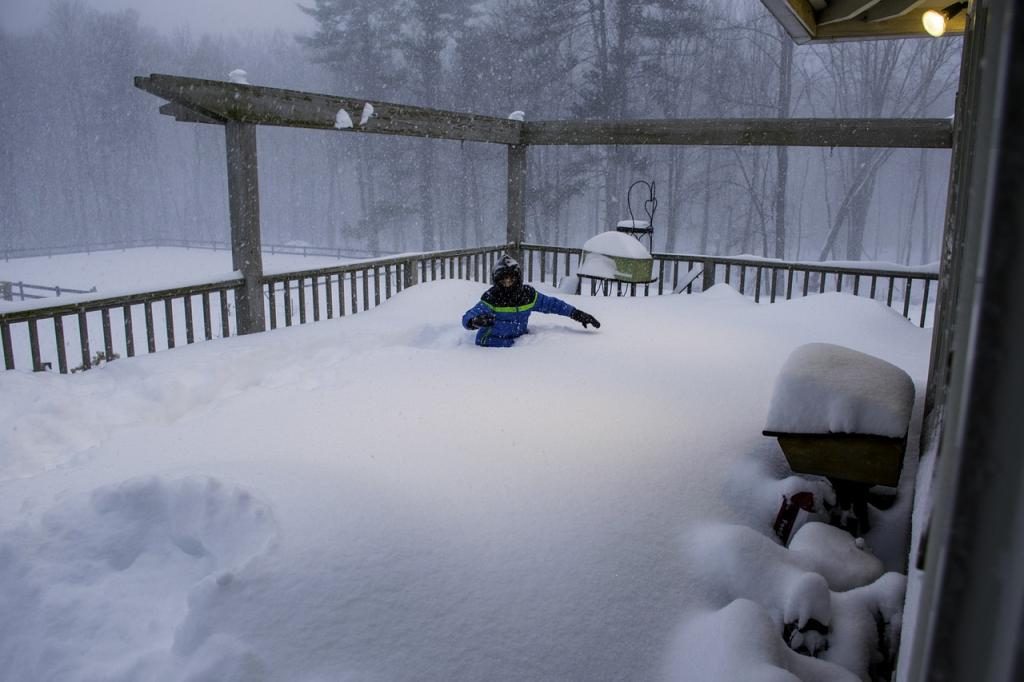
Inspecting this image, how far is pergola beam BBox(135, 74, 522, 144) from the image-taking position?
19.8 ft

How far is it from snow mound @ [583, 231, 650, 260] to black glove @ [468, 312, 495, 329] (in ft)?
11.3

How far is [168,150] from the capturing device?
4412cm

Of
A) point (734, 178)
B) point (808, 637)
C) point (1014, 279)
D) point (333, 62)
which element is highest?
point (333, 62)

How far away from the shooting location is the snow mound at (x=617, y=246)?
29.6 feet

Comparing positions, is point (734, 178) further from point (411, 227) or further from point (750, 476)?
point (750, 476)

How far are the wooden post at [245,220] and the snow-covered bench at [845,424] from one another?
17.6 ft

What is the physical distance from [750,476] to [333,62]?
31302 millimetres

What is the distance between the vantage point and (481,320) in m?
5.93

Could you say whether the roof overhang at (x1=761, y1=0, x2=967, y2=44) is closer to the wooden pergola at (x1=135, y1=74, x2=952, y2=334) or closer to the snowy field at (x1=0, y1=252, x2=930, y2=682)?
the wooden pergola at (x1=135, y1=74, x2=952, y2=334)

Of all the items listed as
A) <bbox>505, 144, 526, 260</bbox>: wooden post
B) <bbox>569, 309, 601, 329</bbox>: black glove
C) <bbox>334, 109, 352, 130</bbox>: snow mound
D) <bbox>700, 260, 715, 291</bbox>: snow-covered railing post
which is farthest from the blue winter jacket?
<bbox>505, 144, 526, 260</bbox>: wooden post

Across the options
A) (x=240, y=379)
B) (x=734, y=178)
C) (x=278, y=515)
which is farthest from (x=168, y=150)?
(x=278, y=515)

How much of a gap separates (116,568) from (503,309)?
12.5 feet

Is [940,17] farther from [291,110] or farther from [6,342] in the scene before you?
[6,342]

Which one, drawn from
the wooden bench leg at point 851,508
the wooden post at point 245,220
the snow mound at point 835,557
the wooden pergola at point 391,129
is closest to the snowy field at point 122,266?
the wooden pergola at point 391,129
